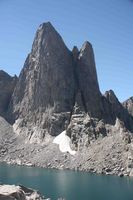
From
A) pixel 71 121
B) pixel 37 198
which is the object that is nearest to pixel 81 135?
pixel 71 121

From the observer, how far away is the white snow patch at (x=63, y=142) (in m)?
177

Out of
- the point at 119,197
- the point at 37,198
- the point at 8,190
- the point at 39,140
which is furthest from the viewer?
the point at 39,140

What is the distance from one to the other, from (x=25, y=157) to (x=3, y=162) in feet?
35.6

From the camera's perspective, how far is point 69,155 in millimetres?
171875

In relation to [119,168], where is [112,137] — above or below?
above

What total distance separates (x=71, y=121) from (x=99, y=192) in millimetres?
97950

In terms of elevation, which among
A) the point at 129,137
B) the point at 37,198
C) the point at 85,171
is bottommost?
the point at 37,198

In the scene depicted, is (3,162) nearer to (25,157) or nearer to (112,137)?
(25,157)

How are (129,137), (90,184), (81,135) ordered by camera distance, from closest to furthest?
(90,184), (129,137), (81,135)

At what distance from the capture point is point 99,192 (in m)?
95.6

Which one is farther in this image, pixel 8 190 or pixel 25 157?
pixel 25 157

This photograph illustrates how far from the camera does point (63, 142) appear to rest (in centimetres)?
18325

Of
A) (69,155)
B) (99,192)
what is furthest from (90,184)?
(69,155)

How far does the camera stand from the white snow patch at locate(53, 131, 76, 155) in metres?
177
